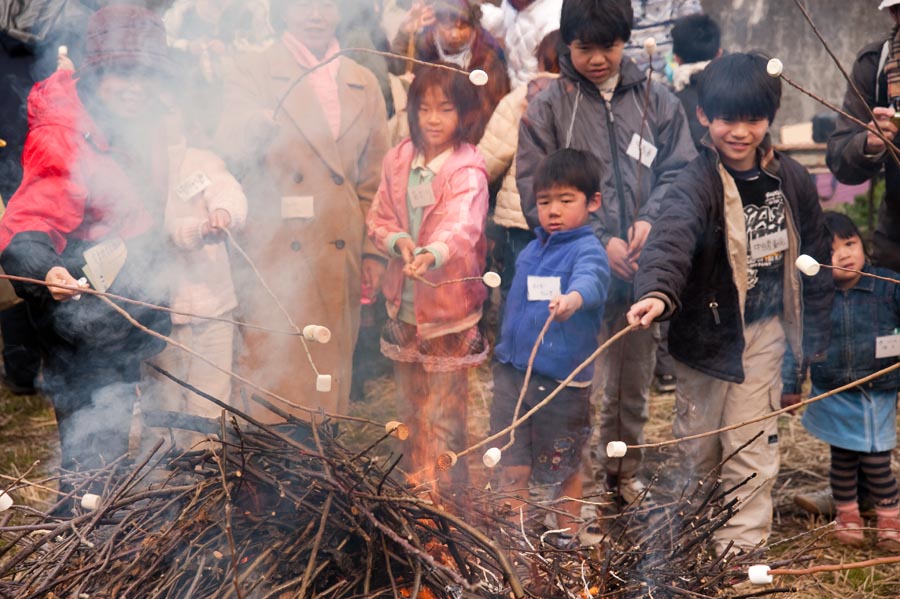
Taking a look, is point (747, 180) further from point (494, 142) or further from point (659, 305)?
point (494, 142)

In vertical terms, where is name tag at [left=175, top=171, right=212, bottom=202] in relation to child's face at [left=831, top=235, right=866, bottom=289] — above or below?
above

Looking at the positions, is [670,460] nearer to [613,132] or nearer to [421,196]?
[613,132]

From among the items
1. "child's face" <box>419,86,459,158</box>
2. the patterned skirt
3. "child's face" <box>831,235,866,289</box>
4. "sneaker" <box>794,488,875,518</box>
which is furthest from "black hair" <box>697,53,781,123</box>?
"sneaker" <box>794,488,875,518</box>

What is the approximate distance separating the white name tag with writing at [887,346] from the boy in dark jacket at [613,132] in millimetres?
1093

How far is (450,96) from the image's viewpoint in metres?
4.07

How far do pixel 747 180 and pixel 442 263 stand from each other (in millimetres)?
1255

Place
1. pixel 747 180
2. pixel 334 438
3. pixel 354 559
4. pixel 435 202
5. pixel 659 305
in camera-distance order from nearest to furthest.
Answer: pixel 354 559 < pixel 334 438 < pixel 659 305 < pixel 747 180 < pixel 435 202

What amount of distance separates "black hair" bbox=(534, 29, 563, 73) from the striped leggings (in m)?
2.25

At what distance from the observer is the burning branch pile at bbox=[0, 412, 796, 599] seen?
2.12 m

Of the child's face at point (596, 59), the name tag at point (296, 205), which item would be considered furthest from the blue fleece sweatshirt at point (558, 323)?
the name tag at point (296, 205)

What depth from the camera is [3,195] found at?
4.58 meters

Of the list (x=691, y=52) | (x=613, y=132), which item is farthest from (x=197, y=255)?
(x=691, y=52)

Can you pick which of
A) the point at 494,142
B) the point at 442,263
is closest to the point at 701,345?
the point at 442,263

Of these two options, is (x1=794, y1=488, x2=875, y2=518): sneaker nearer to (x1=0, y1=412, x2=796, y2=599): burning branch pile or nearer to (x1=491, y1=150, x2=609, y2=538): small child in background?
(x1=491, y1=150, x2=609, y2=538): small child in background
